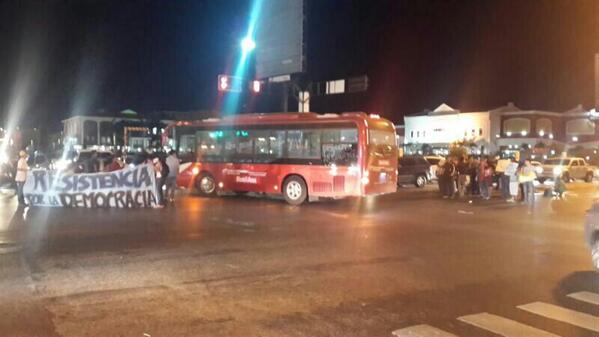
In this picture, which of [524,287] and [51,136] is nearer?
[524,287]

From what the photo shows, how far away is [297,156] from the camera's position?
67.0ft

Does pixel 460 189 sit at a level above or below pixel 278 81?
below

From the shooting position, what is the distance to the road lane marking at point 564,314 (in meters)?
6.62

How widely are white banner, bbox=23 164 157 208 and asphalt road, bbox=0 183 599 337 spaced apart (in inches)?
86.6

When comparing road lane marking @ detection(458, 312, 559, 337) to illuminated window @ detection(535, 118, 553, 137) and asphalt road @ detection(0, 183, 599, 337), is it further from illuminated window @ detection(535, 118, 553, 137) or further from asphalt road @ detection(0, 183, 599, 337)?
illuminated window @ detection(535, 118, 553, 137)

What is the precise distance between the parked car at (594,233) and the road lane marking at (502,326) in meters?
3.59

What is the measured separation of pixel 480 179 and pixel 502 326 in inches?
713

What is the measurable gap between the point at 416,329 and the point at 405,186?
2554 centimetres

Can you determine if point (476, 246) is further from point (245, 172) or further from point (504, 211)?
point (245, 172)

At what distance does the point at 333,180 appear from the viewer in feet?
64.1

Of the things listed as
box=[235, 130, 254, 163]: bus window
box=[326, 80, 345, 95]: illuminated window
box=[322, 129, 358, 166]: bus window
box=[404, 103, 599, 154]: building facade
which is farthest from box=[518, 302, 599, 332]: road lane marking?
box=[404, 103, 599, 154]: building facade

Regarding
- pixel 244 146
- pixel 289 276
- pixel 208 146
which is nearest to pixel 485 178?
pixel 244 146

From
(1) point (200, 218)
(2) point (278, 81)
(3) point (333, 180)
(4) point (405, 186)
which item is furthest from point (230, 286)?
(4) point (405, 186)

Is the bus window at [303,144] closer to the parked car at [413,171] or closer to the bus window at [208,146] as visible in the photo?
the bus window at [208,146]
